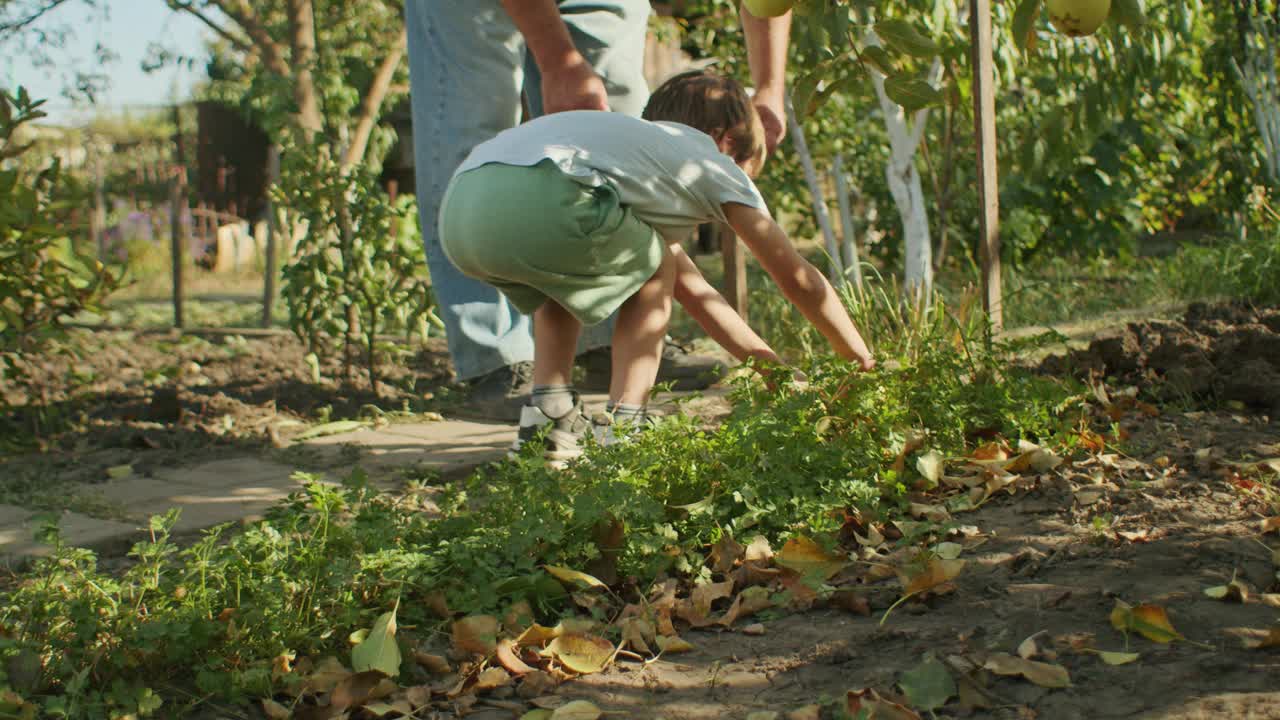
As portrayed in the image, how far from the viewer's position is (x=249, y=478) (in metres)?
2.87

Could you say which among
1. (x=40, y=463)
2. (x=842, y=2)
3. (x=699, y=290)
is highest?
(x=842, y=2)

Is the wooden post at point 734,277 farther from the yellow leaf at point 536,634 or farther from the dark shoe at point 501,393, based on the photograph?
the yellow leaf at point 536,634

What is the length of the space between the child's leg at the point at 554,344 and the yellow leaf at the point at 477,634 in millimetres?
1080

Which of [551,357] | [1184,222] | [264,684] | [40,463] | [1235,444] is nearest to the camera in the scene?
[264,684]

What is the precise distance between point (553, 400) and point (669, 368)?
1083mm

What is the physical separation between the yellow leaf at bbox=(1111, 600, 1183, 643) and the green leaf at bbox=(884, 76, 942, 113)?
97 cm

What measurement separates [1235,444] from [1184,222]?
6.71 meters

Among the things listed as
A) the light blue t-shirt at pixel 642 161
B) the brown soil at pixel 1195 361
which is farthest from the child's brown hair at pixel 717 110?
the brown soil at pixel 1195 361

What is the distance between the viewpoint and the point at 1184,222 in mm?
8188

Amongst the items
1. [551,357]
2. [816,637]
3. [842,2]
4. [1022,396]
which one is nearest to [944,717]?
[816,637]

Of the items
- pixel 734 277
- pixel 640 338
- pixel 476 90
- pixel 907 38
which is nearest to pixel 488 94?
pixel 476 90

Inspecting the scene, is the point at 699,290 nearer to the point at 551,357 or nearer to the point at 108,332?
the point at 551,357

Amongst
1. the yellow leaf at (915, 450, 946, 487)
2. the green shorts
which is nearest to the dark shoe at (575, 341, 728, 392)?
the green shorts

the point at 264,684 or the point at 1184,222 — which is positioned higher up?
the point at 1184,222
